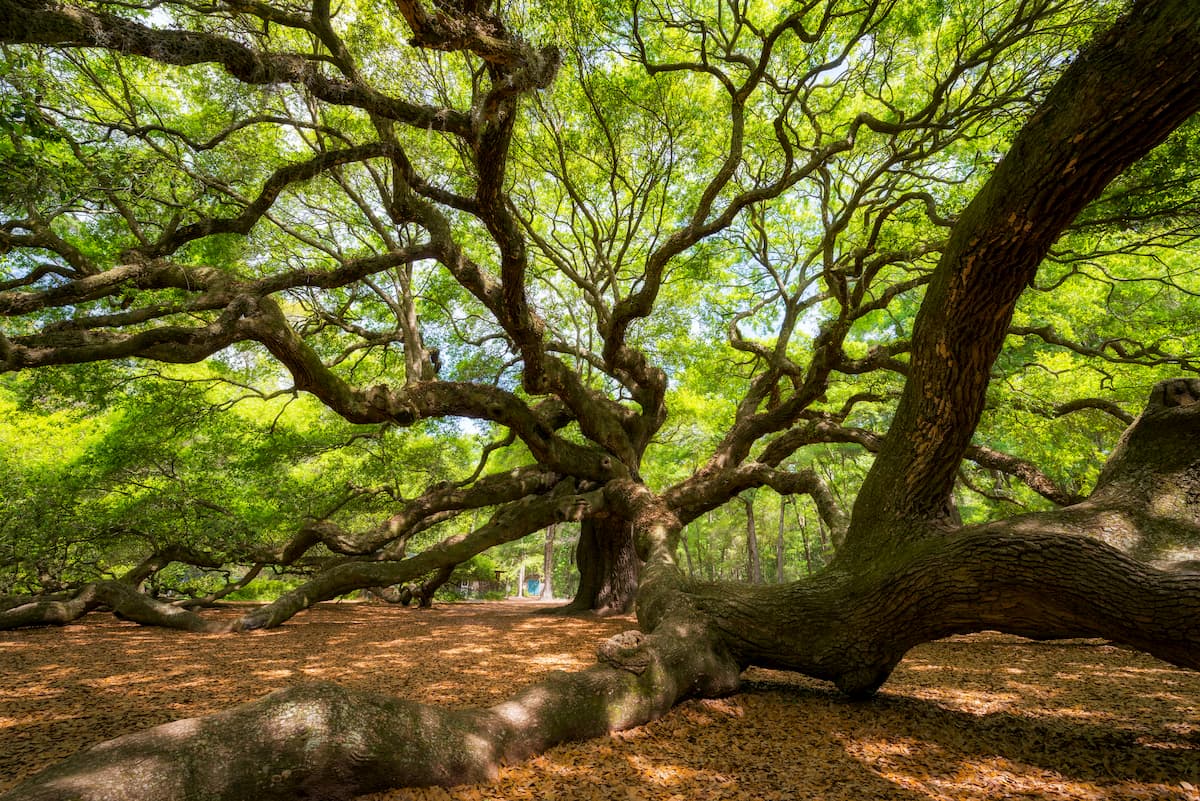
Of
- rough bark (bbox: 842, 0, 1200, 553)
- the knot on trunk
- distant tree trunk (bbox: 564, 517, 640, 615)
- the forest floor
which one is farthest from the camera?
distant tree trunk (bbox: 564, 517, 640, 615)

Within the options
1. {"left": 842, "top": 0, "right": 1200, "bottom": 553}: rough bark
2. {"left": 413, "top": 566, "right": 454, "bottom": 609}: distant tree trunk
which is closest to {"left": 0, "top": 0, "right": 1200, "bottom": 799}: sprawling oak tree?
{"left": 842, "top": 0, "right": 1200, "bottom": 553}: rough bark

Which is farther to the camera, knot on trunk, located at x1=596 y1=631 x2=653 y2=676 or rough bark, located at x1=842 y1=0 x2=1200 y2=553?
knot on trunk, located at x1=596 y1=631 x2=653 y2=676

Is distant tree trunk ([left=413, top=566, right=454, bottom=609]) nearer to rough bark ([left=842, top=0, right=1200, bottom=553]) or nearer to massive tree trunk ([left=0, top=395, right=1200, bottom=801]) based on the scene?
massive tree trunk ([left=0, top=395, right=1200, bottom=801])

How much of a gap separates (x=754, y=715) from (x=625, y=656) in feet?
3.23

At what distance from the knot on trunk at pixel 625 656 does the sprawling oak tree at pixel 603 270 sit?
0.03 metres

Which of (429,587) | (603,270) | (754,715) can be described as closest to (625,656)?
(754,715)

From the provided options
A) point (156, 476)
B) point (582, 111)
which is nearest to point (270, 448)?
point (156, 476)

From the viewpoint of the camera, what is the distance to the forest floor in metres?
2.28

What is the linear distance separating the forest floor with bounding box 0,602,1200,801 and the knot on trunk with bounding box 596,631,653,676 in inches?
13.6

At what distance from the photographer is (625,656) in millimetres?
3188

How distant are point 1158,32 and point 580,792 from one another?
4.26 meters

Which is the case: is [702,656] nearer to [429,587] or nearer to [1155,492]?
[1155,492]

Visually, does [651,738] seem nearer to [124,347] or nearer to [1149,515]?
[1149,515]

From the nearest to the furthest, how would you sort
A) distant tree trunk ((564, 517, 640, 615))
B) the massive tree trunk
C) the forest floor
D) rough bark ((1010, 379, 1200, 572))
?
the massive tree trunk, the forest floor, rough bark ((1010, 379, 1200, 572)), distant tree trunk ((564, 517, 640, 615))
